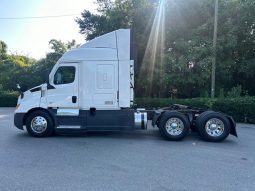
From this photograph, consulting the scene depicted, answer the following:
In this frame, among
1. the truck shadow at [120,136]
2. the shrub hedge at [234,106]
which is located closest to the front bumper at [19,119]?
the truck shadow at [120,136]

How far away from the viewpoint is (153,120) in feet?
33.3

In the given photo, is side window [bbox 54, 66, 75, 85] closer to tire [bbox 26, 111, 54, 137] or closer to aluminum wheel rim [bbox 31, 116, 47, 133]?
tire [bbox 26, 111, 54, 137]

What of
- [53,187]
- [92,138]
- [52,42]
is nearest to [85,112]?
[92,138]

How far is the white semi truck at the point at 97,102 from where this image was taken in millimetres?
9742

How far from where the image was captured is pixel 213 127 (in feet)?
31.7

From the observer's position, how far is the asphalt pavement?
5.41 metres

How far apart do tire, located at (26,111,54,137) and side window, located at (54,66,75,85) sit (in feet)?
4.00

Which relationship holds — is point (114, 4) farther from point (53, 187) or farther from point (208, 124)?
point (53, 187)

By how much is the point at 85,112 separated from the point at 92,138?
883 mm

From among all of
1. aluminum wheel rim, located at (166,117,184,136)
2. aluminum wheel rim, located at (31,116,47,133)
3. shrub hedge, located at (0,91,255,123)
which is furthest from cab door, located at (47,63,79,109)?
shrub hedge, located at (0,91,255,123)

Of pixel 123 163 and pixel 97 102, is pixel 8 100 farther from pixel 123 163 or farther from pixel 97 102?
pixel 123 163

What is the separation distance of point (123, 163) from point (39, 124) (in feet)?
13.9

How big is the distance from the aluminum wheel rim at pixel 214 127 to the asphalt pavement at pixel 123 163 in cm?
38

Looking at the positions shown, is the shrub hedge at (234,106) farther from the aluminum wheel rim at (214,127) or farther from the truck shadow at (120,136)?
the aluminum wheel rim at (214,127)
